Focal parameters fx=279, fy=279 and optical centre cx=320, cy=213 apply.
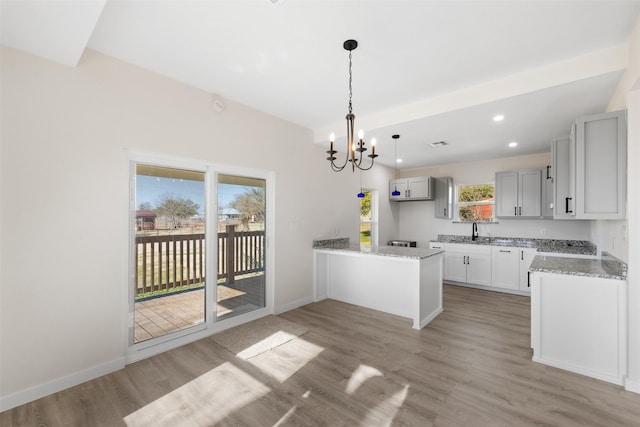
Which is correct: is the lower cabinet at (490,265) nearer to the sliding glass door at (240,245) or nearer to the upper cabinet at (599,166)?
the upper cabinet at (599,166)

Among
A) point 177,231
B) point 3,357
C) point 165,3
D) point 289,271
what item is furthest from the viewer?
point 289,271

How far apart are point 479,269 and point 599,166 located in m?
3.19

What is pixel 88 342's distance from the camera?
2381 mm

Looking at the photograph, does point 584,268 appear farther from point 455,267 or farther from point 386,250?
point 455,267

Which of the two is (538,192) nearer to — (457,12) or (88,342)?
(457,12)

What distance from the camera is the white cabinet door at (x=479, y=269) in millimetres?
5215

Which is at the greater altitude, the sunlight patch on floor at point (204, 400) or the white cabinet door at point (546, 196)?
the white cabinet door at point (546, 196)

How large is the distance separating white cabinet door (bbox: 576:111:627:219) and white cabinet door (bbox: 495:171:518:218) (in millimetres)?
2827

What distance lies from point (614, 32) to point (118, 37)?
385 centimetres

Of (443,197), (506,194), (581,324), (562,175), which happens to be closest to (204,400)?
(581,324)

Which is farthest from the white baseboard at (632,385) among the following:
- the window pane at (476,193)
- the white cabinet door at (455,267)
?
the window pane at (476,193)

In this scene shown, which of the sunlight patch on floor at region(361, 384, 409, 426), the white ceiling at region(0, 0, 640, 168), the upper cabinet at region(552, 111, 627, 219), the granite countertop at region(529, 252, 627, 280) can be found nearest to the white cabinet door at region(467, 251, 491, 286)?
the granite countertop at region(529, 252, 627, 280)

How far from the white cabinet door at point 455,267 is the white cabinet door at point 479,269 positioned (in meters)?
0.09

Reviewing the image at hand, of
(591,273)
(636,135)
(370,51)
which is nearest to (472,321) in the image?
(591,273)
